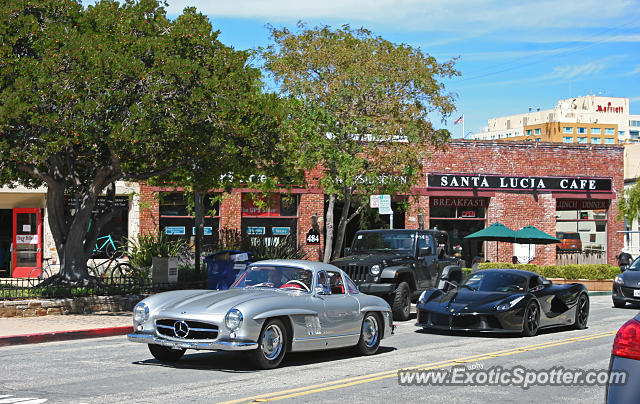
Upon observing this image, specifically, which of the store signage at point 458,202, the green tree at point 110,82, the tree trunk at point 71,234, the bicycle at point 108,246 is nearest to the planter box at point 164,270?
the tree trunk at point 71,234

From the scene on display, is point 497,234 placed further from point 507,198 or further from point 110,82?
point 110,82

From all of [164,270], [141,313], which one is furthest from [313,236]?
[141,313]

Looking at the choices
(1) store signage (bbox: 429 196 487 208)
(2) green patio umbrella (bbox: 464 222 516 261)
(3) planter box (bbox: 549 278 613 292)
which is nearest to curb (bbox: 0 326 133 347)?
(2) green patio umbrella (bbox: 464 222 516 261)

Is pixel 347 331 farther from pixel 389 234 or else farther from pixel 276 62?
pixel 276 62

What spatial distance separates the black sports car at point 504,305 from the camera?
1474cm

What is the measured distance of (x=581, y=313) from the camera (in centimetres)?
1698

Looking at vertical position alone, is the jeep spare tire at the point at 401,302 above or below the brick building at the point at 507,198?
below

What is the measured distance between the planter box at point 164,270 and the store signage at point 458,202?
17.6 meters

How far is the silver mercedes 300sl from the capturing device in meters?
10.1

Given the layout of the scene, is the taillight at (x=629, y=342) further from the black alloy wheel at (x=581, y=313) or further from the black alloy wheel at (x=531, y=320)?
the black alloy wheel at (x=581, y=313)

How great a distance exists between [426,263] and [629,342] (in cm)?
1508

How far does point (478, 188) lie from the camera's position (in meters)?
37.5

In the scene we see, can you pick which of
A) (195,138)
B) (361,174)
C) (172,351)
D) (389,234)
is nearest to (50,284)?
(195,138)

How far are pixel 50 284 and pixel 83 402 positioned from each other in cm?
1206
